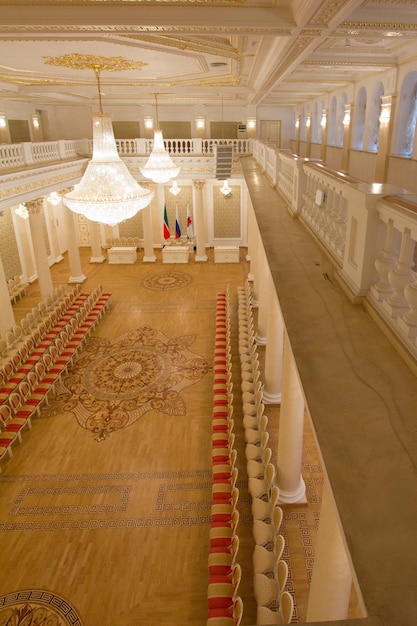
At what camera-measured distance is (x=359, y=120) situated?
1353cm

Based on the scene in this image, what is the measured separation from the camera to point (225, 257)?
18.9 m

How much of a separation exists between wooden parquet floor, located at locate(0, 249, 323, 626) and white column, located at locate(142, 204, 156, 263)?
10.5 m

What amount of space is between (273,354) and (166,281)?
9.34 metres

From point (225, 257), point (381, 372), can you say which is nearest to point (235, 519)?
point (381, 372)

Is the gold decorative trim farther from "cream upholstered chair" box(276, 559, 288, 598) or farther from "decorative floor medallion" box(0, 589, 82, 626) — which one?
"decorative floor medallion" box(0, 589, 82, 626)

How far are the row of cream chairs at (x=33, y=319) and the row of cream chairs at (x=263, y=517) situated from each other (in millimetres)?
5812

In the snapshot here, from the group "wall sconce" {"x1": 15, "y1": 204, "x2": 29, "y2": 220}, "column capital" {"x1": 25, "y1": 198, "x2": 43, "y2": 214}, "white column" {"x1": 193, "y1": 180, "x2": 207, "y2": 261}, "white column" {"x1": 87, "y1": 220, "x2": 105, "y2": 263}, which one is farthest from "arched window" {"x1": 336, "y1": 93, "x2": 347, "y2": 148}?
"wall sconce" {"x1": 15, "y1": 204, "x2": 29, "y2": 220}

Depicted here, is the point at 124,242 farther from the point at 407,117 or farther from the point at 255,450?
the point at 255,450

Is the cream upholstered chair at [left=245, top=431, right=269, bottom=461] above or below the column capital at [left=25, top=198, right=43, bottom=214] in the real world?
below

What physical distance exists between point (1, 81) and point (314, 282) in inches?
482

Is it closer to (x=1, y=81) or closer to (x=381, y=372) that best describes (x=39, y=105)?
(x=1, y=81)

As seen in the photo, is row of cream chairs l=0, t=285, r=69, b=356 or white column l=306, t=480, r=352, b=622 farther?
row of cream chairs l=0, t=285, r=69, b=356

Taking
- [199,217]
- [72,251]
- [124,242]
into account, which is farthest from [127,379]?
[124,242]

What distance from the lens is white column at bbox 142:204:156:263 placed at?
61.5 ft
